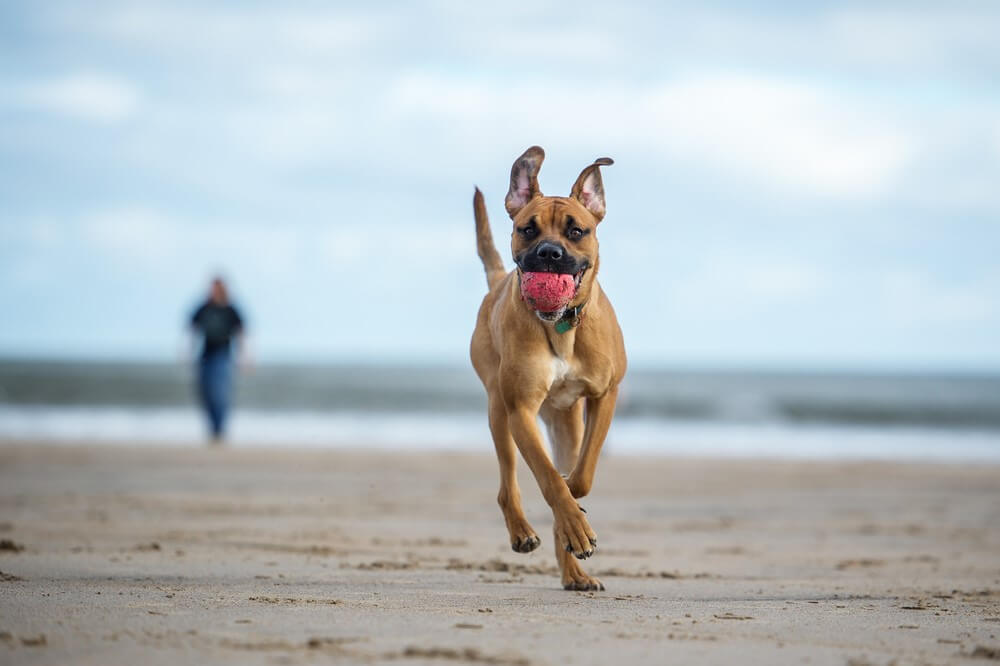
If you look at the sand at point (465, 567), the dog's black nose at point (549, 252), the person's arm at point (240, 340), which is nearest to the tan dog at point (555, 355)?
the dog's black nose at point (549, 252)

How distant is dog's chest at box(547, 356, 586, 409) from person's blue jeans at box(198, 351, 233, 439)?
34.6ft

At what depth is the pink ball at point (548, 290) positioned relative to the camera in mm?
5348

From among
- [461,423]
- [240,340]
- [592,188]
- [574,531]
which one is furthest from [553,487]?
[461,423]

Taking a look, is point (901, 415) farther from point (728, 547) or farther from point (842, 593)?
point (842, 593)

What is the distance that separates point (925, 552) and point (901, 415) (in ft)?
80.8

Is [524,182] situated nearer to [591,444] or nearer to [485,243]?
[485,243]

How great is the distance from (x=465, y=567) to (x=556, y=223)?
240 centimetres

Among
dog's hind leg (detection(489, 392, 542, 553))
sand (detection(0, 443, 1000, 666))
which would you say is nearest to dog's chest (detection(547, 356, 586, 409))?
dog's hind leg (detection(489, 392, 542, 553))

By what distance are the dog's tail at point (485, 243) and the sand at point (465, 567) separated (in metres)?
1.79

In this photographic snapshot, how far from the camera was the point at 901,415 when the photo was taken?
31703mm

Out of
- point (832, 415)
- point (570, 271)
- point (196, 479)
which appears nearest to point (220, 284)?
point (196, 479)

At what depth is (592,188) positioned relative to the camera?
601 centimetres

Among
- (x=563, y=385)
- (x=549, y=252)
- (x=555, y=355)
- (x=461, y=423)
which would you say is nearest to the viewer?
(x=549, y=252)

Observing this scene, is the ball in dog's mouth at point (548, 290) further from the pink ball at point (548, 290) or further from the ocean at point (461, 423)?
the ocean at point (461, 423)
